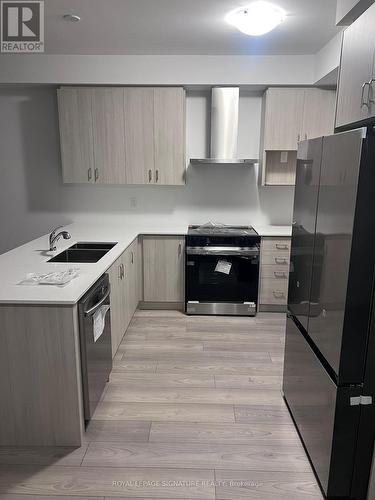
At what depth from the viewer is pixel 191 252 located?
3756mm

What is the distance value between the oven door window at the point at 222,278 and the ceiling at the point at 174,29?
2.06 meters

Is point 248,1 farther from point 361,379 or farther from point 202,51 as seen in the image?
point 361,379

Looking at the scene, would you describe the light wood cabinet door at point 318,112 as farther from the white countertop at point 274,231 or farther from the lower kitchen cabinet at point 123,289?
the lower kitchen cabinet at point 123,289

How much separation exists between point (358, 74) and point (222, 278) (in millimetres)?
2551

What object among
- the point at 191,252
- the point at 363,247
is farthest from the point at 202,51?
the point at 363,247

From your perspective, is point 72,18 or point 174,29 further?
point 174,29

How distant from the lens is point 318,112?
3.74 metres

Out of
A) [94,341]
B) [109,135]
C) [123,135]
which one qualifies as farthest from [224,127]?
[94,341]

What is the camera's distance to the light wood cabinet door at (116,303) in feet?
8.86

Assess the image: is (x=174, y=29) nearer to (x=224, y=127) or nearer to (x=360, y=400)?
(x=224, y=127)

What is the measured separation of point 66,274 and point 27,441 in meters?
0.97

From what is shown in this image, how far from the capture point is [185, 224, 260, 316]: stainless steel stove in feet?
12.3

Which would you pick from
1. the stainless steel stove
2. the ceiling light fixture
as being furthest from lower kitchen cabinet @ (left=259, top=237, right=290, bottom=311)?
the ceiling light fixture
